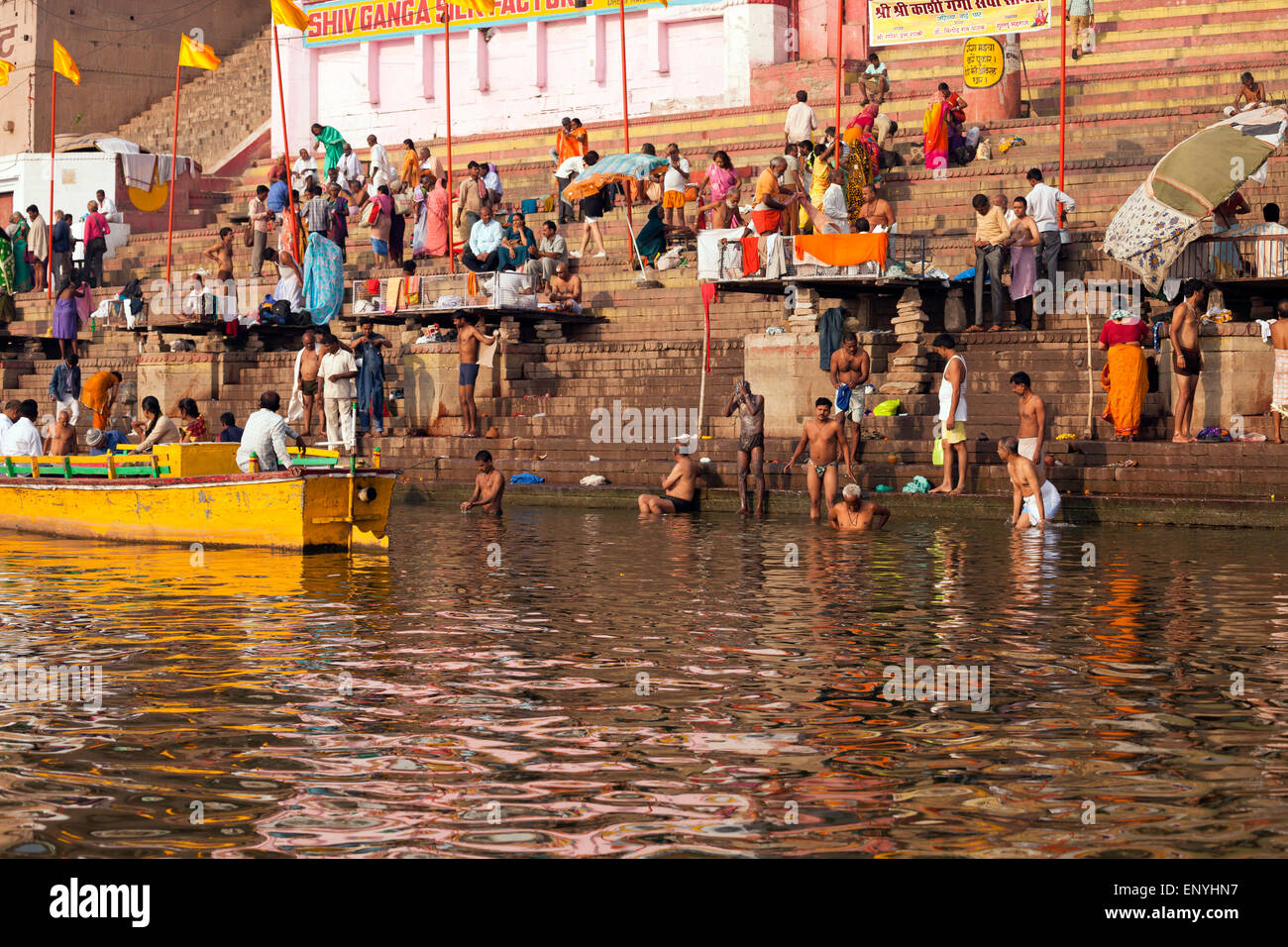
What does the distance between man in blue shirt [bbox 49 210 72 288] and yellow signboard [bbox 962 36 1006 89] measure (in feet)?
48.4

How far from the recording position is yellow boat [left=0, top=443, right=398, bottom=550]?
1330cm

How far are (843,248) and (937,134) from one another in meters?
4.80

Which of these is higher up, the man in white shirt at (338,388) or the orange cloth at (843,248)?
the orange cloth at (843,248)

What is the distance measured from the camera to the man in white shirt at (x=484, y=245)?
21.7 m

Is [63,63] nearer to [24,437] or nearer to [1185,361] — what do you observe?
[24,437]

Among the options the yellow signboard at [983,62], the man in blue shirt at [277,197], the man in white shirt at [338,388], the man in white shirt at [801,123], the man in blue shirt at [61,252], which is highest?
the yellow signboard at [983,62]

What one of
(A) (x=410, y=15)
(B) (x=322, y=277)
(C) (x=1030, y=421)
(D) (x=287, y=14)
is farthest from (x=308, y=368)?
(A) (x=410, y=15)

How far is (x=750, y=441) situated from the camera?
53.6 ft

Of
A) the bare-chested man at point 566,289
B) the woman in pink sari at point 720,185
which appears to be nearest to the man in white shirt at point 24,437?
the bare-chested man at point 566,289

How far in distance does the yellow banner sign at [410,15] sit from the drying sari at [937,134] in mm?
9162

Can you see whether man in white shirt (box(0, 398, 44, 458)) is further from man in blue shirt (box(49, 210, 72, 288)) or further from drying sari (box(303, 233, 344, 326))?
man in blue shirt (box(49, 210, 72, 288))

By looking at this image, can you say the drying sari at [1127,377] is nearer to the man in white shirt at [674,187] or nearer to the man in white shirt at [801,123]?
the man in white shirt at [801,123]

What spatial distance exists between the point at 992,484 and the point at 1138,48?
11627mm

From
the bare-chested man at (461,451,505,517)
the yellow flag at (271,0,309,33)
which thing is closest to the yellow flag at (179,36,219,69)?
the yellow flag at (271,0,309,33)
